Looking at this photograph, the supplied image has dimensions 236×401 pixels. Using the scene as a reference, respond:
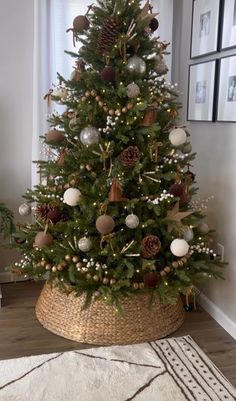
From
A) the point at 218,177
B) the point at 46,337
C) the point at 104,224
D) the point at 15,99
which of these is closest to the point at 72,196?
the point at 104,224

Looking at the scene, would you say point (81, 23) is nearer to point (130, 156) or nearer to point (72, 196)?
point (130, 156)

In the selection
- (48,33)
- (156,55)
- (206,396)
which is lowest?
(206,396)

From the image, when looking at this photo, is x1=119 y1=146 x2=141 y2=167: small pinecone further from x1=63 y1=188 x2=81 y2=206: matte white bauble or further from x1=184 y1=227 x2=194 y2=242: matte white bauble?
x1=184 y1=227 x2=194 y2=242: matte white bauble

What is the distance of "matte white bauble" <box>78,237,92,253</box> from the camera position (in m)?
1.88

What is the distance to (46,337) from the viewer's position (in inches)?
82.4

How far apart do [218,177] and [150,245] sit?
708 mm

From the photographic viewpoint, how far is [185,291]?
6.43ft

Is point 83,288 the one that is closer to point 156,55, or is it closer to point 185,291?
point 185,291

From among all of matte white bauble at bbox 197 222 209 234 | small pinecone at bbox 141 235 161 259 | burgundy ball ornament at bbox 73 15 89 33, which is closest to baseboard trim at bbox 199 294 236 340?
matte white bauble at bbox 197 222 209 234

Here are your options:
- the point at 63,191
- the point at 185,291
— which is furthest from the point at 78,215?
the point at 185,291

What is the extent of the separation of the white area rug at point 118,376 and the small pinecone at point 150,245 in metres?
0.50

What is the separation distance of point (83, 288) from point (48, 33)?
5.48ft

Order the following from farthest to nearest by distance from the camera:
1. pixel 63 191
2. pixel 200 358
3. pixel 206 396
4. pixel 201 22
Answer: pixel 201 22 < pixel 63 191 < pixel 200 358 < pixel 206 396

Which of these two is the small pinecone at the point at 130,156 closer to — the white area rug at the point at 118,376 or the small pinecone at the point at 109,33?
the small pinecone at the point at 109,33
